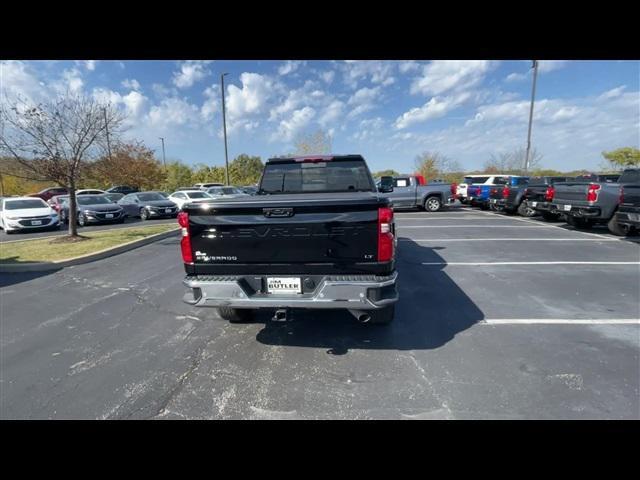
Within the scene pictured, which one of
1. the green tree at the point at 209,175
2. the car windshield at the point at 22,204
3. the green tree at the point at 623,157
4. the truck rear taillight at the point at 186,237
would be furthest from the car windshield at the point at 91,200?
the green tree at the point at 623,157

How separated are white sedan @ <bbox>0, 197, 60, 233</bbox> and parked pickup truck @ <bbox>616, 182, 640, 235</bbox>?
20853 mm

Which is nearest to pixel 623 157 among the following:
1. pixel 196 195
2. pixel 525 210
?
pixel 525 210

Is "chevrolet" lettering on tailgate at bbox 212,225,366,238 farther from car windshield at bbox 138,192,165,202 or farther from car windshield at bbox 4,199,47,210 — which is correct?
car windshield at bbox 138,192,165,202

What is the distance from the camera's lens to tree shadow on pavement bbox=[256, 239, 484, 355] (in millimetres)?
3609

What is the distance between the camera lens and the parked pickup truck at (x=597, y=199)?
9.20 metres

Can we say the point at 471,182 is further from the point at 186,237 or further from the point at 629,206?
the point at 186,237

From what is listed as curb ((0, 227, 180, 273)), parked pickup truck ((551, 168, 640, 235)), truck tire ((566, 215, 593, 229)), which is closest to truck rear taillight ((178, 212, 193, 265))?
curb ((0, 227, 180, 273))

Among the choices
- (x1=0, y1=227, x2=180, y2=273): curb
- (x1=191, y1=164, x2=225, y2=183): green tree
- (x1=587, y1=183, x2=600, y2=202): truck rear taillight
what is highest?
(x1=191, y1=164, x2=225, y2=183): green tree

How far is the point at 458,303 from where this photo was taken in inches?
187

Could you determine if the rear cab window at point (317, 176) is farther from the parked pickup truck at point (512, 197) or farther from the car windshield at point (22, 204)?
the car windshield at point (22, 204)
